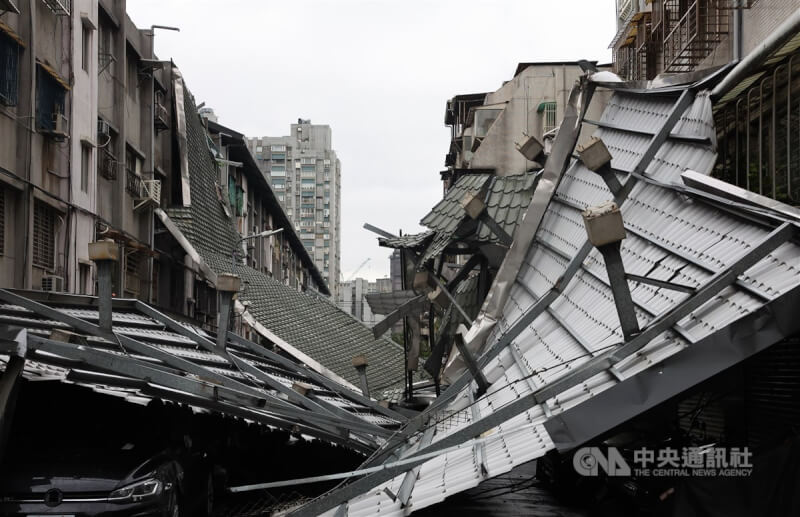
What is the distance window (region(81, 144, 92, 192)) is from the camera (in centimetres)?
2113

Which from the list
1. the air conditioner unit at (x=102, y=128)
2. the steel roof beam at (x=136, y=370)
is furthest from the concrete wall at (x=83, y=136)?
the steel roof beam at (x=136, y=370)

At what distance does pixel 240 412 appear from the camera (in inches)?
375

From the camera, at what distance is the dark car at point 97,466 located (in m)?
8.38

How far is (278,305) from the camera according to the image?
30.1m

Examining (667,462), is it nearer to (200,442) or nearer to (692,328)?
(692,328)

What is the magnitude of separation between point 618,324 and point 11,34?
12.5 metres

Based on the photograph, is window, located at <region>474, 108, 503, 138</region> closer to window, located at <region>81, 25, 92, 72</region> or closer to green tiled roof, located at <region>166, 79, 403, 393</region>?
green tiled roof, located at <region>166, 79, 403, 393</region>

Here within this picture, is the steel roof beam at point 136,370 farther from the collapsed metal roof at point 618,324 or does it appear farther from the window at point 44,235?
the window at point 44,235

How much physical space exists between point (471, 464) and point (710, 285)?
6.70ft

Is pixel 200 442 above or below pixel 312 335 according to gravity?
below

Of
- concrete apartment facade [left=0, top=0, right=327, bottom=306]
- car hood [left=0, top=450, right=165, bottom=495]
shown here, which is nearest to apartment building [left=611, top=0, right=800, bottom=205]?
car hood [left=0, top=450, right=165, bottom=495]

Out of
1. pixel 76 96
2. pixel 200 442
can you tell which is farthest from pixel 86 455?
pixel 76 96

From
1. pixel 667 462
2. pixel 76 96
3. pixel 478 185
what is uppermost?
pixel 76 96

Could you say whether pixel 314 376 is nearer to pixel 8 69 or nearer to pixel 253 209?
pixel 8 69
